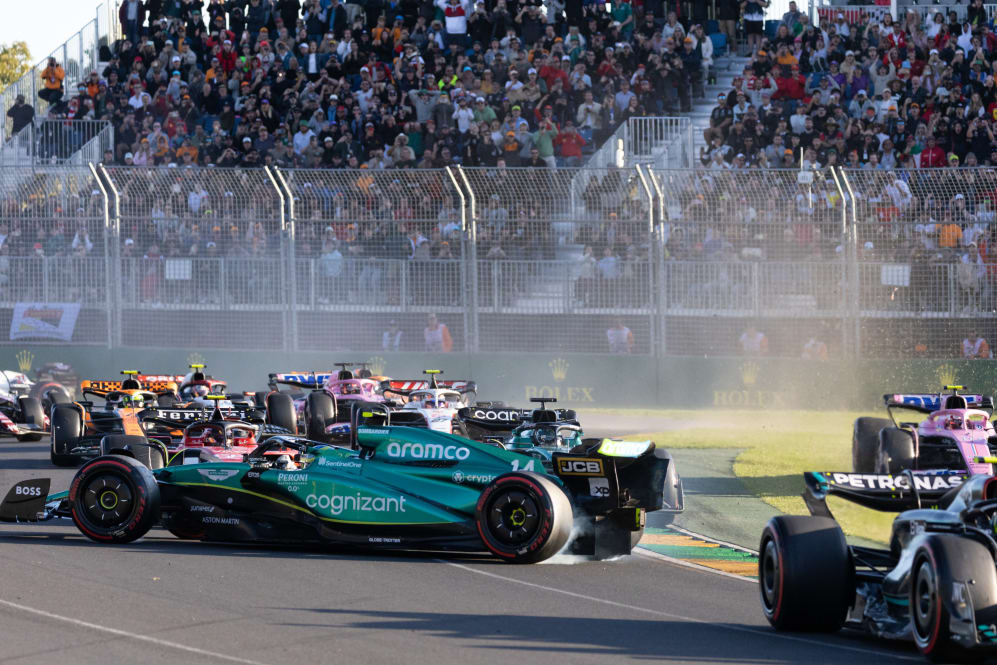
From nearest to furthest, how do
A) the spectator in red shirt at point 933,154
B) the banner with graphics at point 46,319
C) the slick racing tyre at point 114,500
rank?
the slick racing tyre at point 114,500 → the spectator in red shirt at point 933,154 → the banner with graphics at point 46,319

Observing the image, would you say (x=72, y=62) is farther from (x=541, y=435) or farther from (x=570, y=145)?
(x=541, y=435)

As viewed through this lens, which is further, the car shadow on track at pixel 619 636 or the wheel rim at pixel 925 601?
the car shadow on track at pixel 619 636

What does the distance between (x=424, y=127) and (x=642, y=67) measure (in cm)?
440

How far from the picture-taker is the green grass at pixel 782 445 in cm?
1385

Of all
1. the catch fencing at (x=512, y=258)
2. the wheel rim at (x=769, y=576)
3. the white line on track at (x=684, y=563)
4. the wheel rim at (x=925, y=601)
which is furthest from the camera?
the catch fencing at (x=512, y=258)

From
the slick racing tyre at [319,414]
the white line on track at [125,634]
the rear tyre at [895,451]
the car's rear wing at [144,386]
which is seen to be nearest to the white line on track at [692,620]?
the white line on track at [125,634]

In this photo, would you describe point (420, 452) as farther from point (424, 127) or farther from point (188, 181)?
point (424, 127)

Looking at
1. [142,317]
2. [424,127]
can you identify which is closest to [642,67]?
[424,127]

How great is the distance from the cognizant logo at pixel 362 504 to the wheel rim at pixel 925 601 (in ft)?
14.6

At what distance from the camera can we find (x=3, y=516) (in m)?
11.6

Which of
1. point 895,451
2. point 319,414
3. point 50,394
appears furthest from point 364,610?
point 50,394

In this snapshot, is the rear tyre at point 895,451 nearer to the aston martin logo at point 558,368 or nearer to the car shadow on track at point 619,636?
the car shadow on track at point 619,636

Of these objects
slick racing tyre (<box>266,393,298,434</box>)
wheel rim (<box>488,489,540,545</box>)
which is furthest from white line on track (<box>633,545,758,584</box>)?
slick racing tyre (<box>266,393,298,434</box>)

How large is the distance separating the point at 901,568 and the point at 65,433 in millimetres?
11651
